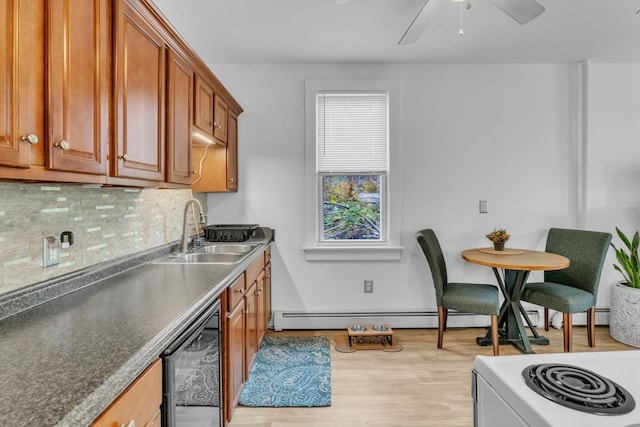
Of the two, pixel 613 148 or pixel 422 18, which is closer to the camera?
pixel 422 18

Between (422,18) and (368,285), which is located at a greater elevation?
(422,18)

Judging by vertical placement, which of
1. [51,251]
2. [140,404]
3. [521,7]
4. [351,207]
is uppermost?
[521,7]

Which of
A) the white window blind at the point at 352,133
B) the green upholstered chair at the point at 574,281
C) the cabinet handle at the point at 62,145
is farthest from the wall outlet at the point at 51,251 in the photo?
the green upholstered chair at the point at 574,281

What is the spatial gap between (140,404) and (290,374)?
173 centimetres

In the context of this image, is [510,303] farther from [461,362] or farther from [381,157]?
[381,157]

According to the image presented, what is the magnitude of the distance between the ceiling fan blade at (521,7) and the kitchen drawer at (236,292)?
6.69 ft

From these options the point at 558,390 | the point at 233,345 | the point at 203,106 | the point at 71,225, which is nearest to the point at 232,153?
the point at 203,106

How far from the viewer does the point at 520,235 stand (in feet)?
11.1

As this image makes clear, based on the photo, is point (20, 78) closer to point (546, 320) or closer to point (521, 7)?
point (521, 7)

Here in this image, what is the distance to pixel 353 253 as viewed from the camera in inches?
132

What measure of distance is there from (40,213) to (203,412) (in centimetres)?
102

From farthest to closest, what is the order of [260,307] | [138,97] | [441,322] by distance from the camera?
[441,322]
[260,307]
[138,97]

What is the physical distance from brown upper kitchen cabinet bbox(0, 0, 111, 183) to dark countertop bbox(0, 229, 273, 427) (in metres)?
0.47

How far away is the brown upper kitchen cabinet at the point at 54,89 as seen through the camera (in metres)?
0.91
